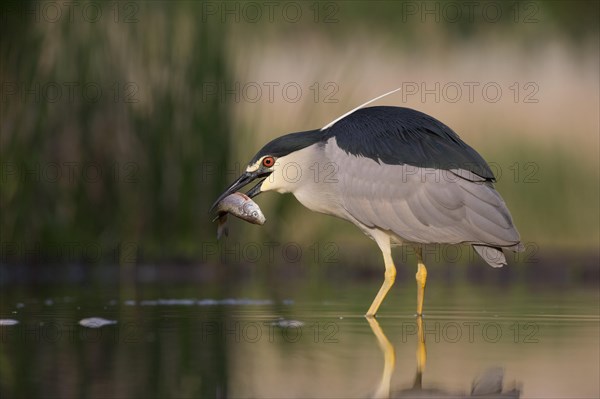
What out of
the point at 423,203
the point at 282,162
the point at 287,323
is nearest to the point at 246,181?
the point at 282,162

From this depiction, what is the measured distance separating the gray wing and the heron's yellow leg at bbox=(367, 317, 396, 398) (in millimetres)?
745

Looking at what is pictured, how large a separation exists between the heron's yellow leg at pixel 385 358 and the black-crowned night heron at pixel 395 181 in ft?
2.51

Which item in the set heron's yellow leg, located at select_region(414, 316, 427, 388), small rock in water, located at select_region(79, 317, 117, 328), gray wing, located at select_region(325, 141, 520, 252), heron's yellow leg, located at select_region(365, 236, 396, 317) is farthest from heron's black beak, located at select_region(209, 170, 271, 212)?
heron's yellow leg, located at select_region(414, 316, 427, 388)

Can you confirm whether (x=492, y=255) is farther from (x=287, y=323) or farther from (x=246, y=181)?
(x=246, y=181)

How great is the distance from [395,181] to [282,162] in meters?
0.87

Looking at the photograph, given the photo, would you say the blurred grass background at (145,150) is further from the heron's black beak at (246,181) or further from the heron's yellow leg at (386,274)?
the heron's yellow leg at (386,274)

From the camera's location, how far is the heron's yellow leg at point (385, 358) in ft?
16.0

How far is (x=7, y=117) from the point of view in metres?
11.7

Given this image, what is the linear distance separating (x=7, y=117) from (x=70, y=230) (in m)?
1.13

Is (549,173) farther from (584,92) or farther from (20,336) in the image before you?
(20,336)

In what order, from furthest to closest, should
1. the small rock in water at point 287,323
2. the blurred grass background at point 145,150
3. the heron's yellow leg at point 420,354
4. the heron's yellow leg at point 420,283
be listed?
1. the blurred grass background at point 145,150
2. the heron's yellow leg at point 420,283
3. the small rock in water at point 287,323
4. the heron's yellow leg at point 420,354

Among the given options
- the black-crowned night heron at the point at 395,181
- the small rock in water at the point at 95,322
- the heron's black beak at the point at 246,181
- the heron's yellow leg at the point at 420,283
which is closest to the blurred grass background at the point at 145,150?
the heron's black beak at the point at 246,181

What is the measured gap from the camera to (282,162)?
28.7 feet

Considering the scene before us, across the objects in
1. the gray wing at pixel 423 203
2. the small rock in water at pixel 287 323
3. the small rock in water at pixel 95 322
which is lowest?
the small rock in water at pixel 287 323
